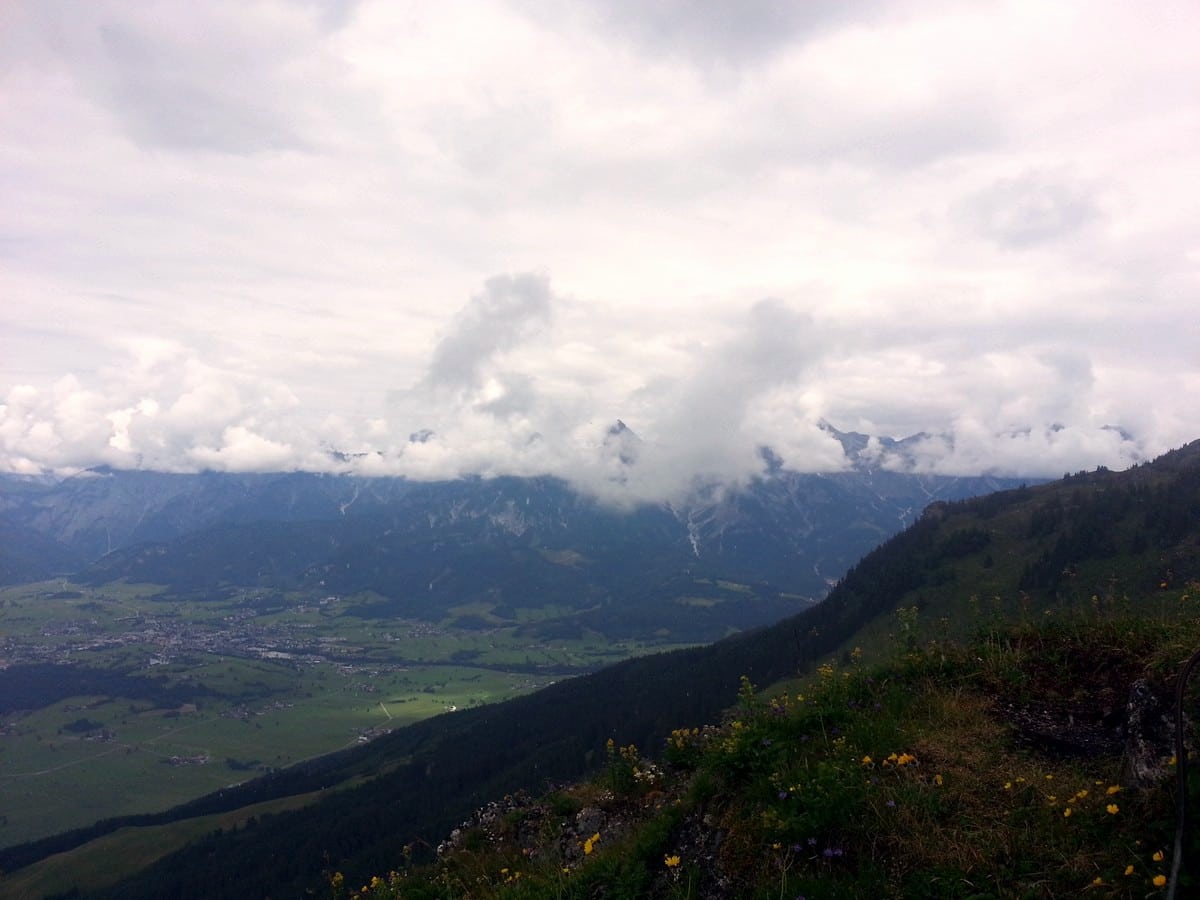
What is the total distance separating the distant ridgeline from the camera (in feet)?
386

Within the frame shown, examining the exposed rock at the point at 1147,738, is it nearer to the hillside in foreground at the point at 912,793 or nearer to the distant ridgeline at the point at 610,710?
the hillside in foreground at the point at 912,793

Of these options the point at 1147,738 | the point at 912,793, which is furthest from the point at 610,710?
the point at 1147,738

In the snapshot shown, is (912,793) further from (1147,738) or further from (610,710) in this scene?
(610,710)

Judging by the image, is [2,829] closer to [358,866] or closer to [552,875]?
[358,866]

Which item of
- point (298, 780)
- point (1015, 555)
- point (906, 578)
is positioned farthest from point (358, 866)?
point (1015, 555)

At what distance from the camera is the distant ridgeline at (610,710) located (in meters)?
118

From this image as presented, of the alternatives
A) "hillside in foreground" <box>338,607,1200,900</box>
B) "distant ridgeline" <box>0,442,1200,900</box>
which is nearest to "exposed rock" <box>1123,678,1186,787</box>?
"hillside in foreground" <box>338,607,1200,900</box>

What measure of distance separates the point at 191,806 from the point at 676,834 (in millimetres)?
213356

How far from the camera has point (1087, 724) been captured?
8.98 m

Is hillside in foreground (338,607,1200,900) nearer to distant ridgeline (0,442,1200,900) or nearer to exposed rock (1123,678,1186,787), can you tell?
exposed rock (1123,678,1186,787)

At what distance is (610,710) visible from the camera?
15512 centimetres

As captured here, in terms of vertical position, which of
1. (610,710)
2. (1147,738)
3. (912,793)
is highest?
(1147,738)

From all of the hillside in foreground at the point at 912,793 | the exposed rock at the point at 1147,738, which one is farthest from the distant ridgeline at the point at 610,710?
the exposed rock at the point at 1147,738

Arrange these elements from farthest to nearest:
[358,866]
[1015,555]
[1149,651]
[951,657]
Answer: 1. [1015,555]
2. [358,866]
3. [951,657]
4. [1149,651]
